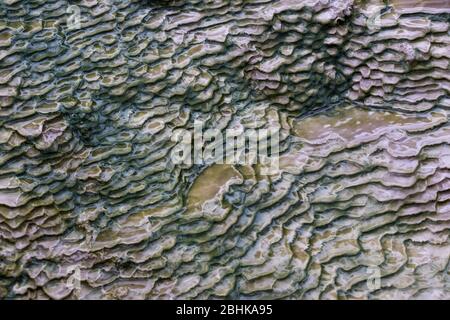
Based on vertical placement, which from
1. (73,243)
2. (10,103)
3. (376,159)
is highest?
(10,103)

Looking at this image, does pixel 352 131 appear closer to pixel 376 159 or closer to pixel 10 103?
pixel 376 159

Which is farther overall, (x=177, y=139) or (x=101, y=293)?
(x=177, y=139)
